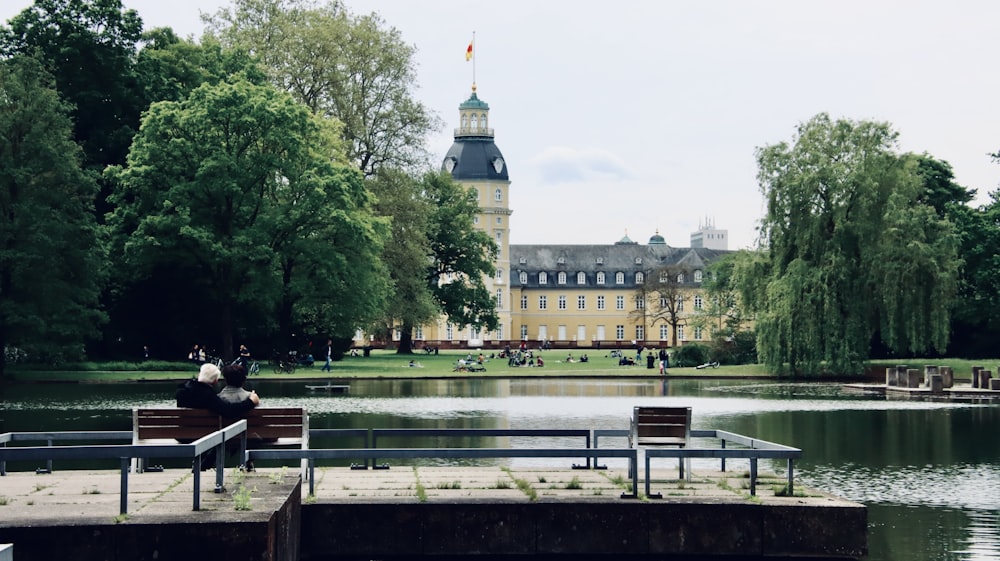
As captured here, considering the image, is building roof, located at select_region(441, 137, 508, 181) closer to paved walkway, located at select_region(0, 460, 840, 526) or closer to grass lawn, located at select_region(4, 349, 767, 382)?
grass lawn, located at select_region(4, 349, 767, 382)

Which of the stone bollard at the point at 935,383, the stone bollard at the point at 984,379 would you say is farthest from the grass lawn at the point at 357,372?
the stone bollard at the point at 935,383

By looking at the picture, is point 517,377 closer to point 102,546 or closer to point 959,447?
point 959,447

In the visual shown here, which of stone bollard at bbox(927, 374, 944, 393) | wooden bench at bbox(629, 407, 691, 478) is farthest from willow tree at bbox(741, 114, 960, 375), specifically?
wooden bench at bbox(629, 407, 691, 478)

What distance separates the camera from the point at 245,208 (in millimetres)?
54219

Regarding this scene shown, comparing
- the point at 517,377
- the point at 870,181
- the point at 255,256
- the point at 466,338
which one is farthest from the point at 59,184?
the point at 466,338

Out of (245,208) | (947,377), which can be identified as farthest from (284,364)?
(947,377)

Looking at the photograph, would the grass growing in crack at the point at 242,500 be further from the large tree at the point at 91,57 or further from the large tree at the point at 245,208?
the large tree at the point at 91,57

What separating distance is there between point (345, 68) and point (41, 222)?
820 inches

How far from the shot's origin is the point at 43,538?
401 inches

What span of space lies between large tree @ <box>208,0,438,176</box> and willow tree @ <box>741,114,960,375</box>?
67.1 ft

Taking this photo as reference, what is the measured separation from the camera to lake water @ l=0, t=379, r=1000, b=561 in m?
15.5

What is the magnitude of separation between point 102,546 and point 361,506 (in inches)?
117

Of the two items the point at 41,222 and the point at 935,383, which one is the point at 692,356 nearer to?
the point at 935,383

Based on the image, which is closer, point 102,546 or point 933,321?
point 102,546
